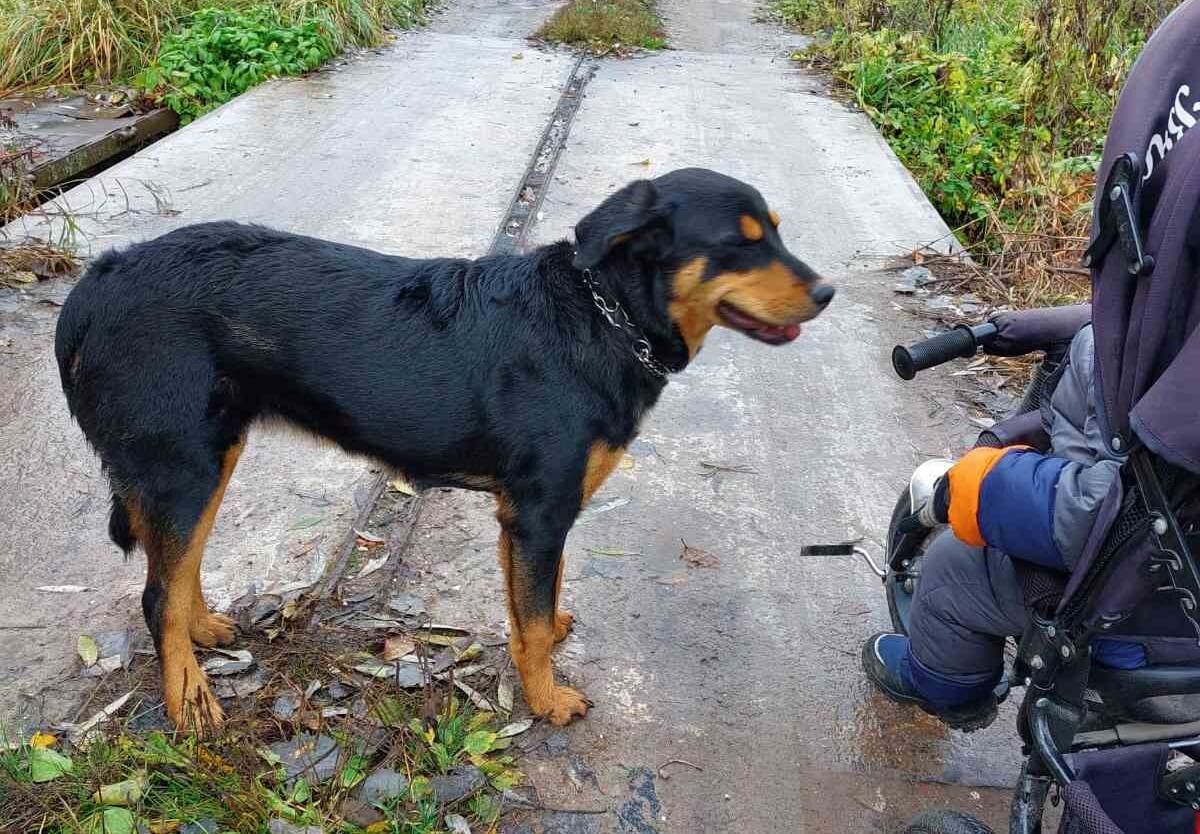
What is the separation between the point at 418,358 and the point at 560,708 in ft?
3.48

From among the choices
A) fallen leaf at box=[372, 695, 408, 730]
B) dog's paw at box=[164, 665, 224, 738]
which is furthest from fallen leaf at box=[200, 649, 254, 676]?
fallen leaf at box=[372, 695, 408, 730]

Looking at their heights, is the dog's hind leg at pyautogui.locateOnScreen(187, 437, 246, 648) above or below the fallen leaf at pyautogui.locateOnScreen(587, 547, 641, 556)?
above

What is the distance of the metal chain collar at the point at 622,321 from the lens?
8.96 ft

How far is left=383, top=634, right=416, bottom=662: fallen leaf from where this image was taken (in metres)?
2.97

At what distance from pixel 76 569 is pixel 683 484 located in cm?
218

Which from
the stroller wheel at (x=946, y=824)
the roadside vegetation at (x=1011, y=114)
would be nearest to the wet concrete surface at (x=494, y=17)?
the roadside vegetation at (x=1011, y=114)

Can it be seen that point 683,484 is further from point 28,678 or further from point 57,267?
point 57,267

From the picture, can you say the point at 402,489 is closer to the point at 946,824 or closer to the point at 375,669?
the point at 375,669

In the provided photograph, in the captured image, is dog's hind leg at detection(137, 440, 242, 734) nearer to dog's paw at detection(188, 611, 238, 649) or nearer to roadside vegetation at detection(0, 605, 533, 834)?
roadside vegetation at detection(0, 605, 533, 834)

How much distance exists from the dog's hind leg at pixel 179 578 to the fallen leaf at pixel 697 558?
62.7 inches

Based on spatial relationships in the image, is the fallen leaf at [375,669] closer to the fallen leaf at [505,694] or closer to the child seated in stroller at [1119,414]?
the fallen leaf at [505,694]

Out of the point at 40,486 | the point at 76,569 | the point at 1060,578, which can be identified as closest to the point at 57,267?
the point at 40,486

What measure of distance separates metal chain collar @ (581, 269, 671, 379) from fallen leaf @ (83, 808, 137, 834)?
1.67 metres

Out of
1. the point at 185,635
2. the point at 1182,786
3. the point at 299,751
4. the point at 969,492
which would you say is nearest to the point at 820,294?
the point at 969,492
